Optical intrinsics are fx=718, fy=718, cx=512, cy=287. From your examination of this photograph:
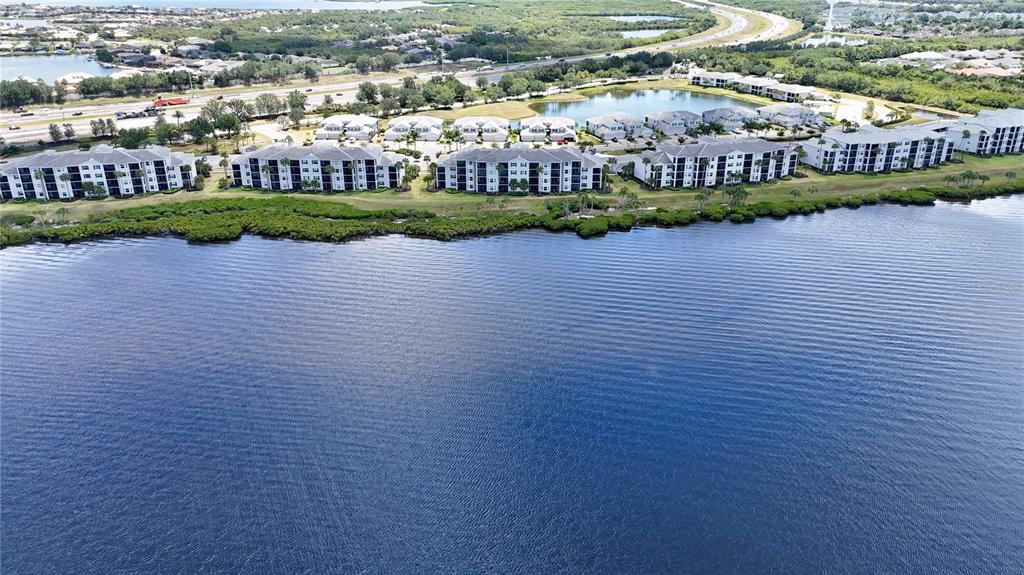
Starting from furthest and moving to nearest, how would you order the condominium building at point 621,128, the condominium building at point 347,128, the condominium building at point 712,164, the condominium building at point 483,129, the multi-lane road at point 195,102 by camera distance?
the multi-lane road at point 195,102, the condominium building at point 621,128, the condominium building at point 483,129, the condominium building at point 347,128, the condominium building at point 712,164

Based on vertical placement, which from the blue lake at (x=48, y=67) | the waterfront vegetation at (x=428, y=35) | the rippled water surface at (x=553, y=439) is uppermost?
the waterfront vegetation at (x=428, y=35)

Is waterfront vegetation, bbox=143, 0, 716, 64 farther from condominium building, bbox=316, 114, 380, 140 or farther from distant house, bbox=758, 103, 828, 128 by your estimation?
distant house, bbox=758, 103, 828, 128

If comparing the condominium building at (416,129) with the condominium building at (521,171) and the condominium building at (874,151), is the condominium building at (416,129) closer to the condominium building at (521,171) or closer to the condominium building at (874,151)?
the condominium building at (521,171)

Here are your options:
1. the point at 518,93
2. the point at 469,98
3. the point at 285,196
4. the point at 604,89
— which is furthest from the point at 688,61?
the point at 285,196

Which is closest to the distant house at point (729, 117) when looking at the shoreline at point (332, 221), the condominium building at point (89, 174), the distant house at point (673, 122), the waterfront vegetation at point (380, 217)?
the distant house at point (673, 122)

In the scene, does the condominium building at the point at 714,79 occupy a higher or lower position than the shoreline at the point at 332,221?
higher
